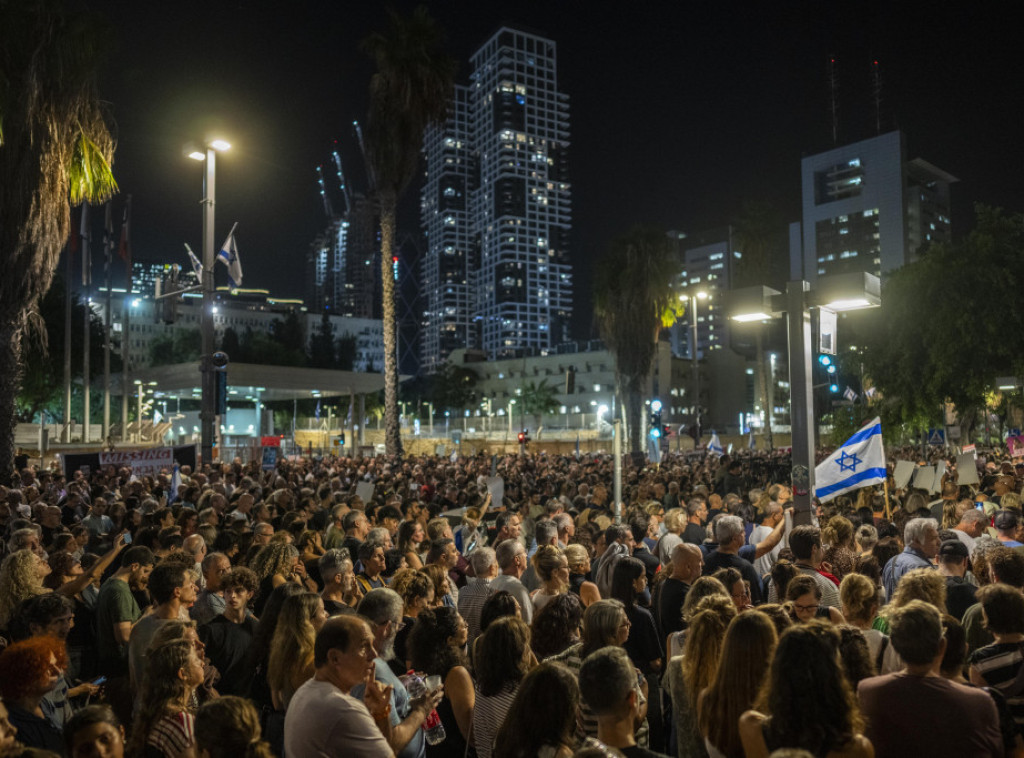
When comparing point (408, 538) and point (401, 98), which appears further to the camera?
point (401, 98)

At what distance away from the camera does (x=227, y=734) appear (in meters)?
2.79

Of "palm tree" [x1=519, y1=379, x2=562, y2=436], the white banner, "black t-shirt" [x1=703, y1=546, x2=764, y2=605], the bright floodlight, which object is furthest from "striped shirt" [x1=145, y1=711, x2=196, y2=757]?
"palm tree" [x1=519, y1=379, x2=562, y2=436]

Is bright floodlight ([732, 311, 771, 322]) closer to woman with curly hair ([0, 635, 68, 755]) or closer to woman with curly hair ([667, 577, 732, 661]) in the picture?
woman with curly hair ([667, 577, 732, 661])

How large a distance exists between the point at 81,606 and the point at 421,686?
3.76 metres

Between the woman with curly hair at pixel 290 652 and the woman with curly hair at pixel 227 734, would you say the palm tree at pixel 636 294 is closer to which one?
the woman with curly hair at pixel 290 652

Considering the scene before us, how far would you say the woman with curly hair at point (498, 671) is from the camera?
3.78m

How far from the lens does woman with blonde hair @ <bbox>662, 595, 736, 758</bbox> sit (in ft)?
12.5

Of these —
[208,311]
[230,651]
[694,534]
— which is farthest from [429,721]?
[208,311]

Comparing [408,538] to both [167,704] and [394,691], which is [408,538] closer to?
[394,691]

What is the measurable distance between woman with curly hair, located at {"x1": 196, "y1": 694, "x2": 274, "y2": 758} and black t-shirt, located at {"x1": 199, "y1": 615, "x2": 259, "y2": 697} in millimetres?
1991

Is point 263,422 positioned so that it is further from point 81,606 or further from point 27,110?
point 81,606

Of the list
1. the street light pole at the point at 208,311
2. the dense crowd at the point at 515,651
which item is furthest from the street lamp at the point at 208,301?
the dense crowd at the point at 515,651

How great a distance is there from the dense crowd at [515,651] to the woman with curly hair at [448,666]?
11 millimetres

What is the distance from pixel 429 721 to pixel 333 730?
0.79 meters
